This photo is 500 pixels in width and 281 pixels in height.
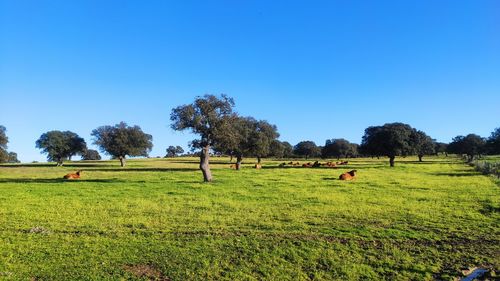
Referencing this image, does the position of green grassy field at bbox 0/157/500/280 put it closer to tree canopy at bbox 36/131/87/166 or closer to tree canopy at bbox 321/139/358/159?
tree canopy at bbox 36/131/87/166

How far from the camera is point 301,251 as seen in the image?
40.8ft

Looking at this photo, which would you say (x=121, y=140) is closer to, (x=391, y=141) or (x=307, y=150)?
(x=391, y=141)

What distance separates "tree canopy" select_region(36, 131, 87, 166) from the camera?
93812 mm

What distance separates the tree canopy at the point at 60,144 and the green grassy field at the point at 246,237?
77182mm

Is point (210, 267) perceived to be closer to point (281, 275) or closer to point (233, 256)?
point (233, 256)

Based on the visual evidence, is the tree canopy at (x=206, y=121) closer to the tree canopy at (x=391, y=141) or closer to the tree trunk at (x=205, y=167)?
the tree trunk at (x=205, y=167)

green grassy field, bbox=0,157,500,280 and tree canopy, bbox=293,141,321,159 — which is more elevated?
tree canopy, bbox=293,141,321,159

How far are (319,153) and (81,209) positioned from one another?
158 meters

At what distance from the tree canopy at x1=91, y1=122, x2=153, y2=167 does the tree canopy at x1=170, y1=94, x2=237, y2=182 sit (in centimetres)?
5124

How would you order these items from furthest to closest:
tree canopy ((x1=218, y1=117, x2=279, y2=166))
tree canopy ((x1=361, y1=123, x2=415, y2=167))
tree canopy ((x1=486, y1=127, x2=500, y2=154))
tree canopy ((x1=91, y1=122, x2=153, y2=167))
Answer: tree canopy ((x1=486, y1=127, x2=500, y2=154))
tree canopy ((x1=91, y1=122, x2=153, y2=167))
tree canopy ((x1=361, y1=123, x2=415, y2=167))
tree canopy ((x1=218, y1=117, x2=279, y2=166))

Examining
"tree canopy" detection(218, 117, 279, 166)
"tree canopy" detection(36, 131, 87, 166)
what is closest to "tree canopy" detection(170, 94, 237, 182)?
"tree canopy" detection(218, 117, 279, 166)

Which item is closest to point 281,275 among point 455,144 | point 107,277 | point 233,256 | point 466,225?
point 233,256

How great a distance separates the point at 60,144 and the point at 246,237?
9297 cm

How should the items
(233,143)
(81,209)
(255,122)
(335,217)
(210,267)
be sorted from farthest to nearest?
(255,122)
(233,143)
(81,209)
(335,217)
(210,267)
